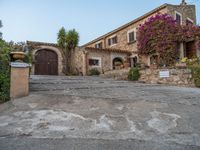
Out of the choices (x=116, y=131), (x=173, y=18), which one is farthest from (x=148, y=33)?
(x=116, y=131)

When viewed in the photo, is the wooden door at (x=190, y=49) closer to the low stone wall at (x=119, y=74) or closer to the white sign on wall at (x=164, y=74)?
the low stone wall at (x=119, y=74)

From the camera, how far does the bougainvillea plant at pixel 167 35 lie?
1389cm

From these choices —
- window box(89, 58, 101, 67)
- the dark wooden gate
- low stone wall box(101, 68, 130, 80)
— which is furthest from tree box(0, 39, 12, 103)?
window box(89, 58, 101, 67)

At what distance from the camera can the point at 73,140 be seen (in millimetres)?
2783

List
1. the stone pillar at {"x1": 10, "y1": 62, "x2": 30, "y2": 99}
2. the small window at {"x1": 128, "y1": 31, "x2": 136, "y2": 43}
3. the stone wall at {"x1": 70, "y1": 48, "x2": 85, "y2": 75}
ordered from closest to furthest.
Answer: the stone pillar at {"x1": 10, "y1": 62, "x2": 30, "y2": 99} < the stone wall at {"x1": 70, "y1": 48, "x2": 85, "y2": 75} < the small window at {"x1": 128, "y1": 31, "x2": 136, "y2": 43}

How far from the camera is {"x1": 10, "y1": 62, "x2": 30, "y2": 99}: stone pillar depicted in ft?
15.8

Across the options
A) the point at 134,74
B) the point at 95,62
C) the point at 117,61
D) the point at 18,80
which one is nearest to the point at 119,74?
the point at 134,74

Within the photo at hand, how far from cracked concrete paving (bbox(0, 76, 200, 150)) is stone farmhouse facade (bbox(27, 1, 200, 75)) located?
37.2 ft

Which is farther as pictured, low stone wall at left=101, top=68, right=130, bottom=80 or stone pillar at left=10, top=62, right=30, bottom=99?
low stone wall at left=101, top=68, right=130, bottom=80

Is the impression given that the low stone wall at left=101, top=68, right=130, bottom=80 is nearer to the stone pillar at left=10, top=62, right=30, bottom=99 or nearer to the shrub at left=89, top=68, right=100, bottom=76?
the shrub at left=89, top=68, right=100, bottom=76

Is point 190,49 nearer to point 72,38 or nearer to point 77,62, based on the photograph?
point 77,62

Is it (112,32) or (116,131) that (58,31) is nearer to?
(112,32)

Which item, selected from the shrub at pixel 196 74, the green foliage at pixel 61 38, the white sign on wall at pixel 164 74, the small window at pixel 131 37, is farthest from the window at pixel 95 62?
the shrub at pixel 196 74

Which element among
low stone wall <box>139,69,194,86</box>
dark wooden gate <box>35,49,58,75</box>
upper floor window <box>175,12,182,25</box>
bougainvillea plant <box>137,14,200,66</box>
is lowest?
low stone wall <box>139,69,194,86</box>
